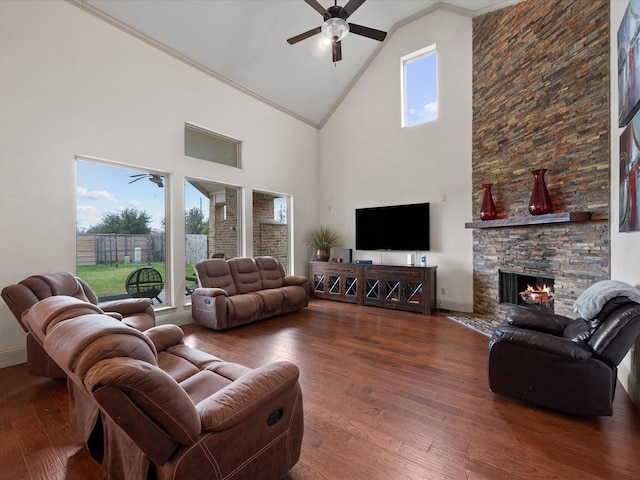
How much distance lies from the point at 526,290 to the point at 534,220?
1126 mm

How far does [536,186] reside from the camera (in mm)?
3889

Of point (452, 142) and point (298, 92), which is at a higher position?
point (298, 92)

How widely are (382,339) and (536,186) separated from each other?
2885mm

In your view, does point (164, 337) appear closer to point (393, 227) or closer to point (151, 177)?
point (151, 177)

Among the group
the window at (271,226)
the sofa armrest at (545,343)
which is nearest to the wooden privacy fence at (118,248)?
the window at (271,226)

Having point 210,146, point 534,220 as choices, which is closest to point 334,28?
point 210,146

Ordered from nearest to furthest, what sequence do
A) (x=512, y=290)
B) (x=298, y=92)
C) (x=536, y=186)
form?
(x=536, y=186)
(x=512, y=290)
(x=298, y=92)

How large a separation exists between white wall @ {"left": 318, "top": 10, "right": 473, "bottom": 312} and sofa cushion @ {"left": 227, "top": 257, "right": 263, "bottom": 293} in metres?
2.22

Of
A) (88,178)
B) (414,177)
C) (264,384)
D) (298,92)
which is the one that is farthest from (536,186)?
(88,178)

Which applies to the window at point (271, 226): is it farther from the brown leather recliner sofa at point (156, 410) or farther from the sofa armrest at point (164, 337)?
the brown leather recliner sofa at point (156, 410)

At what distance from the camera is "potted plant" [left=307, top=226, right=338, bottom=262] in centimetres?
638

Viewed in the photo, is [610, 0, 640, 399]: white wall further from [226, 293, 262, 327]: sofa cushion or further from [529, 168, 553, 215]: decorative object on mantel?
[226, 293, 262, 327]: sofa cushion

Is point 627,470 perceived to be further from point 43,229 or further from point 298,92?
point 298,92

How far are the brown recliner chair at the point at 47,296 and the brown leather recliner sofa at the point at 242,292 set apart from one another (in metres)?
0.95
